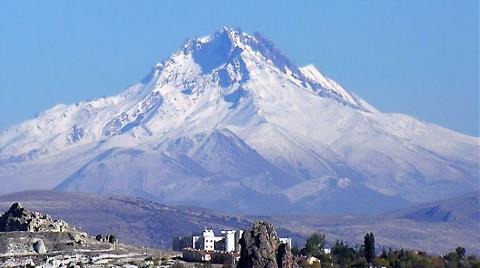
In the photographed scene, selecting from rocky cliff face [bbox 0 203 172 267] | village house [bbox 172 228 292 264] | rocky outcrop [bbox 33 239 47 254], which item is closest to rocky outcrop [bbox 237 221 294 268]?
village house [bbox 172 228 292 264]

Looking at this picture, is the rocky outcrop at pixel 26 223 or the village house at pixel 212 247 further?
the rocky outcrop at pixel 26 223

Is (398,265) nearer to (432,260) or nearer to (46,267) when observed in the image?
(432,260)

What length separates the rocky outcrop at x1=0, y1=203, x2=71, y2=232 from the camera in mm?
96062

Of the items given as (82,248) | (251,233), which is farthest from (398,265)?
(251,233)

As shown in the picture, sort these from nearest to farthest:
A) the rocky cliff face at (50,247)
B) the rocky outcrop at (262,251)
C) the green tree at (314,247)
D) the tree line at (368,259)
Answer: the rocky outcrop at (262,251) < the rocky cliff face at (50,247) < the tree line at (368,259) < the green tree at (314,247)

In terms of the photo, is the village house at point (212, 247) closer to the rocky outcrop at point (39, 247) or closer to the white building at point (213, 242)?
the white building at point (213, 242)

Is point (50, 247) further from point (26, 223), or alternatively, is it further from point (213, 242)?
point (213, 242)

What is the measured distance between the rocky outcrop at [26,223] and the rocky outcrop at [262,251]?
87.4 feet

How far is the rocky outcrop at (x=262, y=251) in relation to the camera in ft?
226

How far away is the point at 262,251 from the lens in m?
69.2

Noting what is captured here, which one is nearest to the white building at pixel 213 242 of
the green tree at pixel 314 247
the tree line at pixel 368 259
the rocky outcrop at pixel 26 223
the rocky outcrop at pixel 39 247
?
the green tree at pixel 314 247

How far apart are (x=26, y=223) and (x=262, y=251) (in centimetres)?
2914

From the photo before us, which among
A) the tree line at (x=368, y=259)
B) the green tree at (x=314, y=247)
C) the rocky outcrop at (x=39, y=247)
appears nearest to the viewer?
the rocky outcrop at (x=39, y=247)

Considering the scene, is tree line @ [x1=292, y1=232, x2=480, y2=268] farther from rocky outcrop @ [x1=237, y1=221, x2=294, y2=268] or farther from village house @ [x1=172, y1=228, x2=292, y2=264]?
rocky outcrop @ [x1=237, y1=221, x2=294, y2=268]
